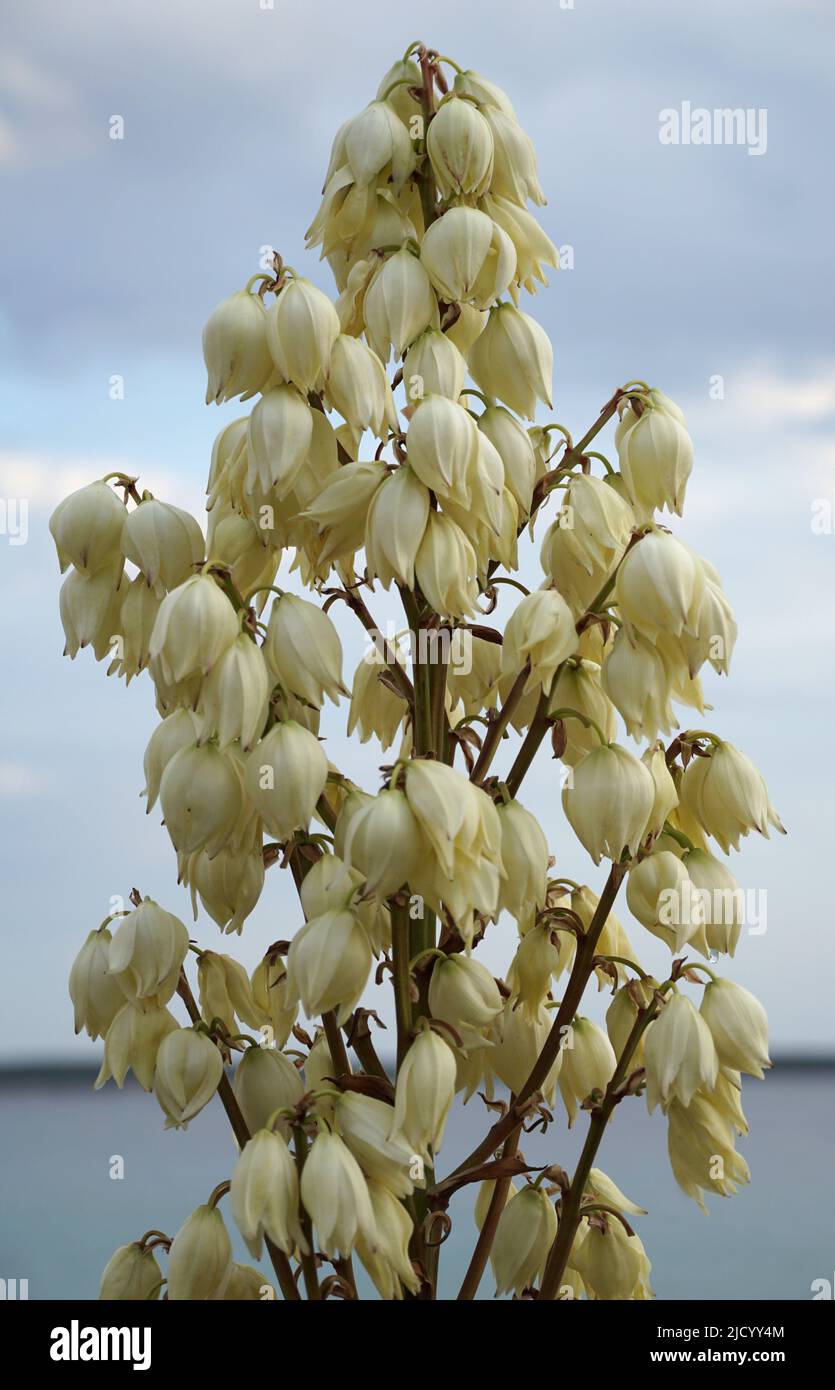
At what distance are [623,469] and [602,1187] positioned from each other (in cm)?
47

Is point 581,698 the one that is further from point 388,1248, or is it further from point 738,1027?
point 388,1248

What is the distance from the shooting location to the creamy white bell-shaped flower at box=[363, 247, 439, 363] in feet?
2.58

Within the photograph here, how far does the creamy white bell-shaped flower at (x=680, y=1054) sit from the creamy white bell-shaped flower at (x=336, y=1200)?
0.18m

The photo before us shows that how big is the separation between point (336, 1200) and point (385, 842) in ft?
0.60

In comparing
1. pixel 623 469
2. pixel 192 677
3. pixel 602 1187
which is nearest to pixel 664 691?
pixel 623 469

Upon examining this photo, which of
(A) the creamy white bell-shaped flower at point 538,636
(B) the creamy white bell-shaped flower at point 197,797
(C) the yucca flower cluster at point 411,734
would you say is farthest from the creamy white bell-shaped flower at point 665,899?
(B) the creamy white bell-shaped flower at point 197,797

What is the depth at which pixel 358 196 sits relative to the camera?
2.72 ft

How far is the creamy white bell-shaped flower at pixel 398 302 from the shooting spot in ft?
2.58

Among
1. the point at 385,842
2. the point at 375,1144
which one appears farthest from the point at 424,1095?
the point at 385,842

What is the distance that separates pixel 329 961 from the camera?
732mm

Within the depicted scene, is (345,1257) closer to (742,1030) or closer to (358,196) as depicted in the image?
(742,1030)

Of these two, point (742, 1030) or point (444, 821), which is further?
point (742, 1030)

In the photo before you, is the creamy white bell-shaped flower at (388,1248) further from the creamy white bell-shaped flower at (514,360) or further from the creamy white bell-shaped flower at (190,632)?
the creamy white bell-shaped flower at (514,360)

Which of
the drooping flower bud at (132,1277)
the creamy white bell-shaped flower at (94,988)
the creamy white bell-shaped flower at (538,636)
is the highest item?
the creamy white bell-shaped flower at (538,636)
